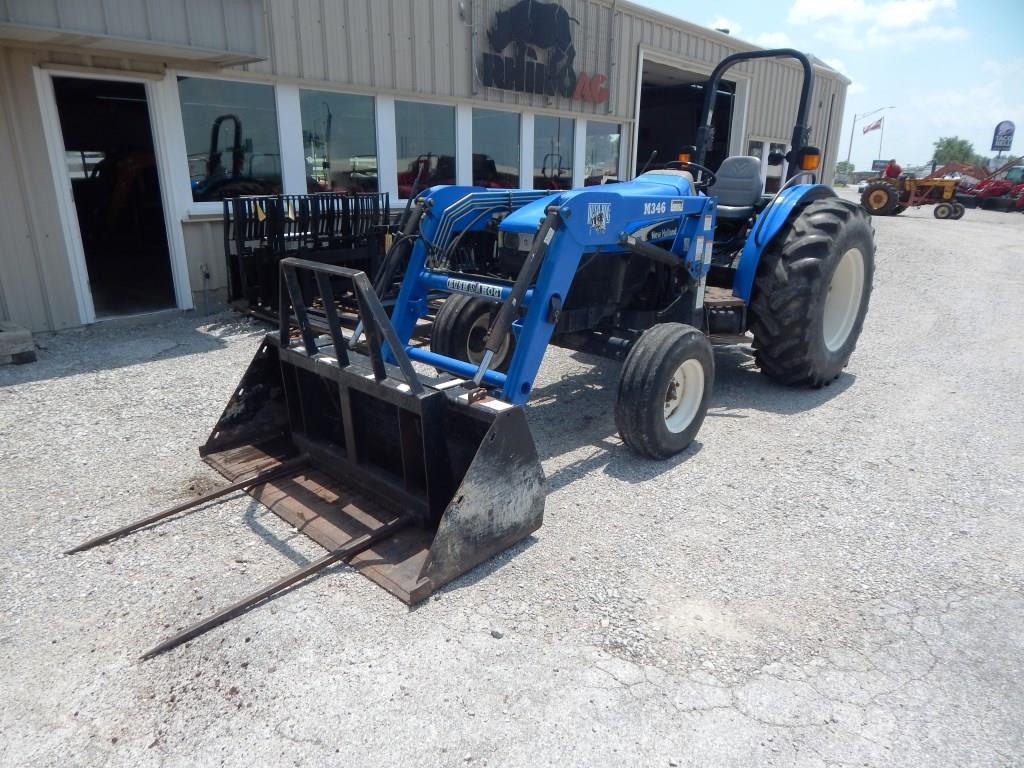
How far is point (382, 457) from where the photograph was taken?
347 centimetres

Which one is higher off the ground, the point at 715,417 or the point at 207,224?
the point at 207,224

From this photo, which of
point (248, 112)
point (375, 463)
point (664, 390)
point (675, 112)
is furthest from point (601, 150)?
point (375, 463)

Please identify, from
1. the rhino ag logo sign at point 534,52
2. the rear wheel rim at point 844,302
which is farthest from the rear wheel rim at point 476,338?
the rhino ag logo sign at point 534,52

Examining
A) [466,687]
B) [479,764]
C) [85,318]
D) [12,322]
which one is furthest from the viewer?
[85,318]

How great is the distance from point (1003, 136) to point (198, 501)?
68.3m

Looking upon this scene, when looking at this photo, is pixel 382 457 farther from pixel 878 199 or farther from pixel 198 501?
pixel 878 199

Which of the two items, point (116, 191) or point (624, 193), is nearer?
point (624, 193)

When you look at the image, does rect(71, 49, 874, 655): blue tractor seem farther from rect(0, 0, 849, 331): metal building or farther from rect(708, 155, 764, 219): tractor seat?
rect(0, 0, 849, 331): metal building

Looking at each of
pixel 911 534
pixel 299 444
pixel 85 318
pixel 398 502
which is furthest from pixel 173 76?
pixel 911 534

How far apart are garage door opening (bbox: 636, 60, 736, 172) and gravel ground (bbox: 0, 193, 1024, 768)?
42.2ft

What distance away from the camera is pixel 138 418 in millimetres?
4758

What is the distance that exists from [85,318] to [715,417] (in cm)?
638

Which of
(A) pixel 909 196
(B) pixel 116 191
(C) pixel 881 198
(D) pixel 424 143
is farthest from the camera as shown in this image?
(A) pixel 909 196

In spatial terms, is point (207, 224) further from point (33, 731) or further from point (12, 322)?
point (33, 731)
